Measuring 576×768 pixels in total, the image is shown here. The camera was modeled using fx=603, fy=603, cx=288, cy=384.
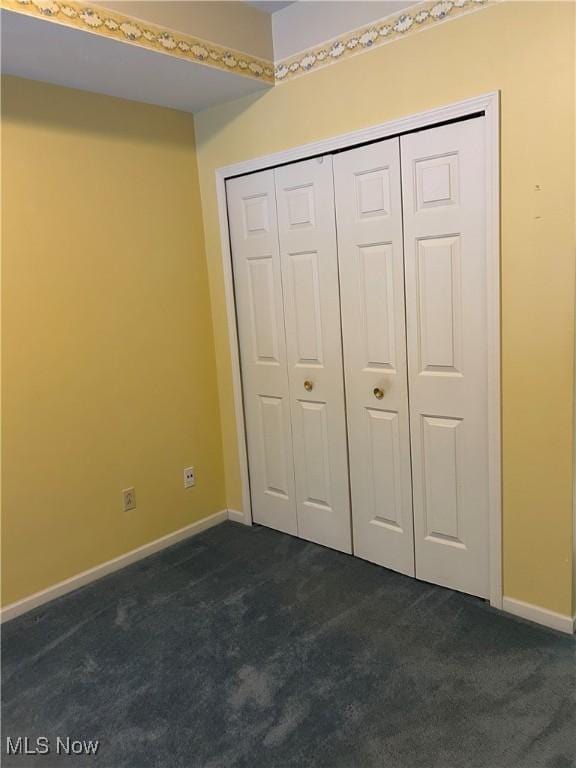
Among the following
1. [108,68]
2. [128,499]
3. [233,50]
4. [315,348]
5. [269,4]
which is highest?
[269,4]


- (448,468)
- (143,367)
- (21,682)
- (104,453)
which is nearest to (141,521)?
(104,453)

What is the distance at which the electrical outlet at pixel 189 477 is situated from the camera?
10.6ft

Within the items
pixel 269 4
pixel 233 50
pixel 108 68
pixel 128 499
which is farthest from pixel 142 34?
pixel 128 499

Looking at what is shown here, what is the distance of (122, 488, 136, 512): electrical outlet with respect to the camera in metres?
2.96

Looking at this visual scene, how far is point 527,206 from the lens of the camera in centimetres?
209

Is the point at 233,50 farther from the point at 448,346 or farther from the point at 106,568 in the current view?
the point at 106,568

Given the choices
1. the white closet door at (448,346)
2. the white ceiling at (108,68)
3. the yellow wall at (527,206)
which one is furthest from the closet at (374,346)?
the white ceiling at (108,68)

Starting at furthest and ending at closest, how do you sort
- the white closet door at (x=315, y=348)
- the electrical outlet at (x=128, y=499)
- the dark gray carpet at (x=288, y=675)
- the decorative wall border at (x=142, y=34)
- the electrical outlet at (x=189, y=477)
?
the electrical outlet at (x=189, y=477) < the electrical outlet at (x=128, y=499) < the white closet door at (x=315, y=348) < the decorative wall border at (x=142, y=34) < the dark gray carpet at (x=288, y=675)

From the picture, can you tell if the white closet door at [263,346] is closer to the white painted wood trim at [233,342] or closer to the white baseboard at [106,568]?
the white painted wood trim at [233,342]

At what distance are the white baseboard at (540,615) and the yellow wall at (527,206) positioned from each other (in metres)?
0.03

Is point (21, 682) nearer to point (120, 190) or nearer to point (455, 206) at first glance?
point (120, 190)

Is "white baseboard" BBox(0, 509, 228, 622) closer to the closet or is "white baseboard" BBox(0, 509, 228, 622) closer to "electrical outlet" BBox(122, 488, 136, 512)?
"electrical outlet" BBox(122, 488, 136, 512)

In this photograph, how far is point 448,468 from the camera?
249 cm

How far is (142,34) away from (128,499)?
2031 millimetres
